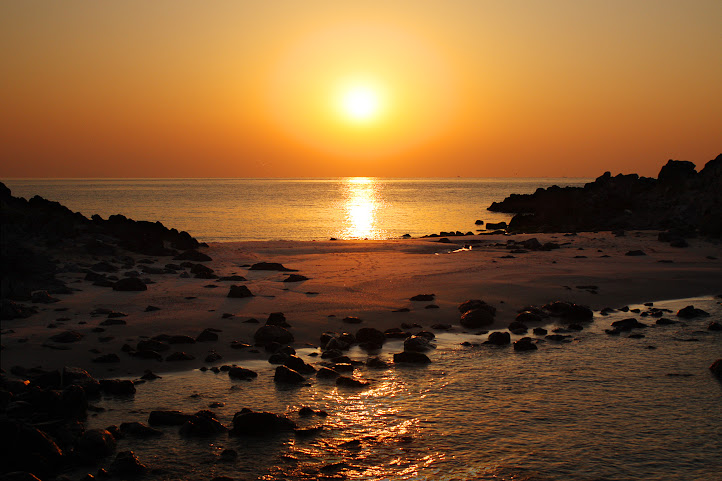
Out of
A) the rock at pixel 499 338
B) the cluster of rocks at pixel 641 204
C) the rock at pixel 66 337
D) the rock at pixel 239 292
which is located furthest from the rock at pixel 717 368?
the cluster of rocks at pixel 641 204

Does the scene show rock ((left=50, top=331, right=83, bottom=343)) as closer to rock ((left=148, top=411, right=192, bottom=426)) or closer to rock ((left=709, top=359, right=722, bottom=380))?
rock ((left=148, top=411, right=192, bottom=426))

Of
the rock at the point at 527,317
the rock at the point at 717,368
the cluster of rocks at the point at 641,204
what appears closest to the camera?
the rock at the point at 717,368

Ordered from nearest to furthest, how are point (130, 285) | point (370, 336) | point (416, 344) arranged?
1. point (416, 344)
2. point (370, 336)
3. point (130, 285)

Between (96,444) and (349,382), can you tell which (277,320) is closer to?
(349,382)

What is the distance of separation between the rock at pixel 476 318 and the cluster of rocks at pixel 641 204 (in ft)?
84.5

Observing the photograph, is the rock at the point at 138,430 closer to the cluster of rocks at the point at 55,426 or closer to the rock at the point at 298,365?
the cluster of rocks at the point at 55,426

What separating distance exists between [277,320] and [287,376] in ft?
13.2

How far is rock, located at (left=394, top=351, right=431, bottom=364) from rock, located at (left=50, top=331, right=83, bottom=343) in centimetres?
719

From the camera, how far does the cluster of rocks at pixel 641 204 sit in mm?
42969

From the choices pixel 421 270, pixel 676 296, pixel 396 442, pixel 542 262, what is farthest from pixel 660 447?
pixel 542 262

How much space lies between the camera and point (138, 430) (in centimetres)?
841

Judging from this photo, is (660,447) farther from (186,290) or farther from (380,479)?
(186,290)

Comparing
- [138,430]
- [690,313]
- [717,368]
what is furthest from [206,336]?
[690,313]

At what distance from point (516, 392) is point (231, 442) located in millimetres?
5206
